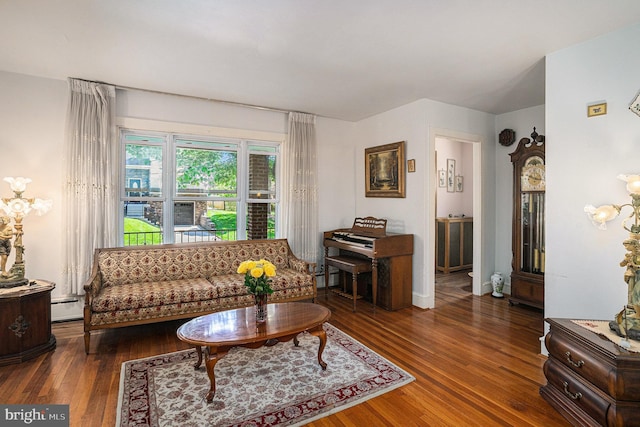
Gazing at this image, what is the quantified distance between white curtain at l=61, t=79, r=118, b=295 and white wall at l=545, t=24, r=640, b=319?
4567 millimetres

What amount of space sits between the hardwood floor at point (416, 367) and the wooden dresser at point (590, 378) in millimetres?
128

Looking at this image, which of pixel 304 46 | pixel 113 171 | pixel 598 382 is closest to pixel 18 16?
pixel 113 171

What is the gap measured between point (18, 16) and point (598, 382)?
4578 mm

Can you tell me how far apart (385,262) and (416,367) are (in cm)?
165

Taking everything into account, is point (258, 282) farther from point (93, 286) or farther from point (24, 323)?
point (24, 323)

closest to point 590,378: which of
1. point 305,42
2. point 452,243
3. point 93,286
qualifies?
point 305,42

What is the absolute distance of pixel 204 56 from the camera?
298 cm

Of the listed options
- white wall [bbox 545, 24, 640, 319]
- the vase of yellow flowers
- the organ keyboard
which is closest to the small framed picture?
white wall [bbox 545, 24, 640, 319]

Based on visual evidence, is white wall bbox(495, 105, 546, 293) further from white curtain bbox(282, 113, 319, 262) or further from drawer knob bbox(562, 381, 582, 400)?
drawer knob bbox(562, 381, 582, 400)

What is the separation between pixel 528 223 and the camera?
424cm

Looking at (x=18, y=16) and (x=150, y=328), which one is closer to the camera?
(x=18, y=16)

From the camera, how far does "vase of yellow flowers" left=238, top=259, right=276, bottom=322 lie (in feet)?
8.18

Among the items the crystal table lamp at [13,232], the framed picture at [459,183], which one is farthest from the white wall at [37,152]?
the framed picture at [459,183]

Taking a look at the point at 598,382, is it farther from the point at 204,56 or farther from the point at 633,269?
the point at 204,56
